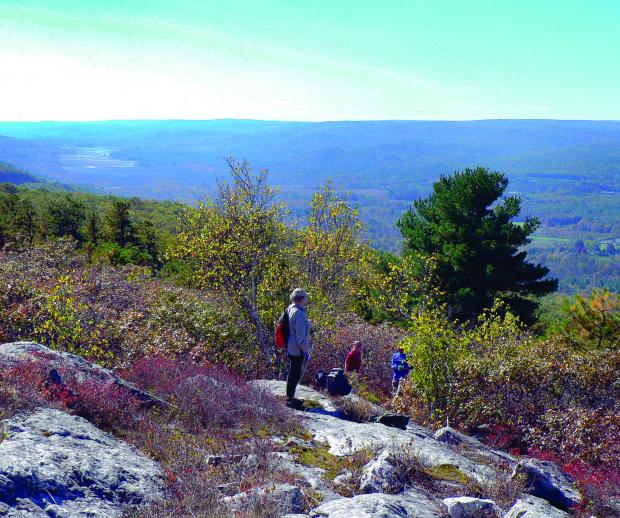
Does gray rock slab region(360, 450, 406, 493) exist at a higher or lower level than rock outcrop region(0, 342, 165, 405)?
lower

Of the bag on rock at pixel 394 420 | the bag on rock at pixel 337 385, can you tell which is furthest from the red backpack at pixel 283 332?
the bag on rock at pixel 394 420

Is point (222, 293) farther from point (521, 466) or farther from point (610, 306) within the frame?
point (610, 306)

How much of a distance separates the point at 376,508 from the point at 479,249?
20740mm

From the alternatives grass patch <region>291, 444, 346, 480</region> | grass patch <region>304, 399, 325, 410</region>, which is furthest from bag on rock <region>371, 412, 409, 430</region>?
grass patch <region>291, 444, 346, 480</region>

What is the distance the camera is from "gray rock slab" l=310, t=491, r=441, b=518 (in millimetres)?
4465

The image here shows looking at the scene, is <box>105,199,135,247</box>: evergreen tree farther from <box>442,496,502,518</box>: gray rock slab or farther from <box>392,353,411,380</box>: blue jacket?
<box>442,496,502,518</box>: gray rock slab

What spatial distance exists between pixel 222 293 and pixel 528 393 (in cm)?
658

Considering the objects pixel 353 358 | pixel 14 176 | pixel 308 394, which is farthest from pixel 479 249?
pixel 14 176

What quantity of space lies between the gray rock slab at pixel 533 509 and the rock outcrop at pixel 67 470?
317 cm

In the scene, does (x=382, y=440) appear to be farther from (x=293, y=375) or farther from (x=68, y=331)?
(x=68, y=331)

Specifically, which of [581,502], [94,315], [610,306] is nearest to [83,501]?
[581,502]

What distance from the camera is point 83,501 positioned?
441 centimetres

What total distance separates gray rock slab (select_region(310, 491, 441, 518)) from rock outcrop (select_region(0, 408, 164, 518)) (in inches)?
57.0

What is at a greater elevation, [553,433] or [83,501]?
[83,501]
